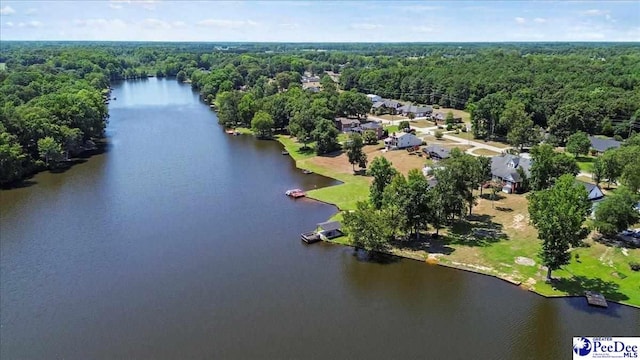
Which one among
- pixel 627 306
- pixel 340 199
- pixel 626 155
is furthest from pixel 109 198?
pixel 626 155

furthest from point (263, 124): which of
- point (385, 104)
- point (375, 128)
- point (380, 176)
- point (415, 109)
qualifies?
point (380, 176)

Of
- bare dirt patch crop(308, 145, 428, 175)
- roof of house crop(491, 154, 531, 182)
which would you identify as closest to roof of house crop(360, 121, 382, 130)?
bare dirt patch crop(308, 145, 428, 175)

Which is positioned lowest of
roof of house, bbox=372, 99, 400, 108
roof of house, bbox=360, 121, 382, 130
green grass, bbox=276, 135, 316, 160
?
green grass, bbox=276, 135, 316, 160

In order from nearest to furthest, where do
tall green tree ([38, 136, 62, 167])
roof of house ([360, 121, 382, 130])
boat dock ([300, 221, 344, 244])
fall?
boat dock ([300, 221, 344, 244]) < tall green tree ([38, 136, 62, 167]) < roof of house ([360, 121, 382, 130])

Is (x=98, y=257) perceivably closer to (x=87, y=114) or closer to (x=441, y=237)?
(x=441, y=237)

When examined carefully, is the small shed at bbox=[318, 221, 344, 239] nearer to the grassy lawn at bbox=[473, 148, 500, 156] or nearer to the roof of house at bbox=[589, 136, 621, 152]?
the grassy lawn at bbox=[473, 148, 500, 156]

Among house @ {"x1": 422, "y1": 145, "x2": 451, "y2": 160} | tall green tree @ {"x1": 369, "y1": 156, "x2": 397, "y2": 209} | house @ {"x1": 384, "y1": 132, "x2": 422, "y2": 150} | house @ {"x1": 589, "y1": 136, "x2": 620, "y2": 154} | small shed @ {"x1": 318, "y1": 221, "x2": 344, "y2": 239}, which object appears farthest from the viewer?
house @ {"x1": 384, "y1": 132, "x2": 422, "y2": 150}
